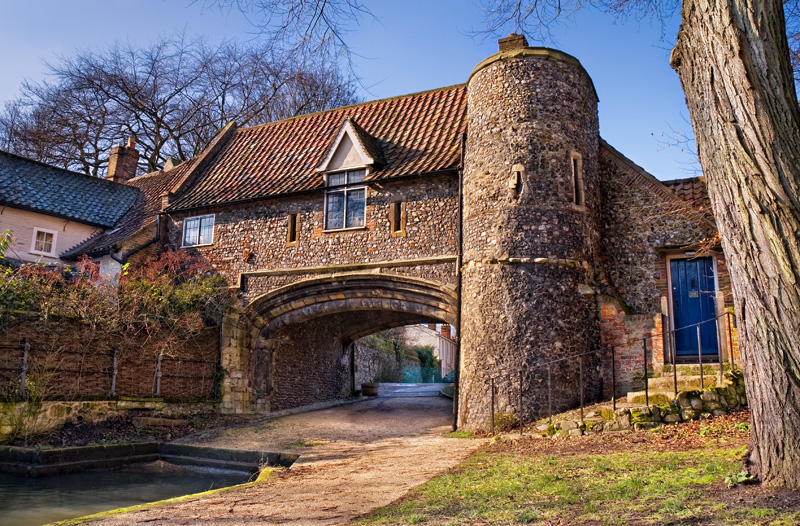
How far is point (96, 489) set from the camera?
9594 millimetres

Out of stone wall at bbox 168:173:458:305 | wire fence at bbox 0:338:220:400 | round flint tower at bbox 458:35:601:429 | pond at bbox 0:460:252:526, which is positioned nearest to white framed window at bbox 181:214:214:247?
stone wall at bbox 168:173:458:305

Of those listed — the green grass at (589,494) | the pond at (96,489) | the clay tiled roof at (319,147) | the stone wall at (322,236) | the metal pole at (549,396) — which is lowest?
the pond at (96,489)

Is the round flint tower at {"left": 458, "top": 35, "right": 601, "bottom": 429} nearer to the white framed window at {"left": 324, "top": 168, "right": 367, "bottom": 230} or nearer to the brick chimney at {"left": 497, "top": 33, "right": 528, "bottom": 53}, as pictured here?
the brick chimney at {"left": 497, "top": 33, "right": 528, "bottom": 53}

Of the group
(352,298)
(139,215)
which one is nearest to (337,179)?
(352,298)

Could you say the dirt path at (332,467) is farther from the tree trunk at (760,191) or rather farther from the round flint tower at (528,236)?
the tree trunk at (760,191)

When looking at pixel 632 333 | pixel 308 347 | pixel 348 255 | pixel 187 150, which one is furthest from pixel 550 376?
pixel 187 150

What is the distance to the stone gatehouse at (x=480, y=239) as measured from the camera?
41.6ft

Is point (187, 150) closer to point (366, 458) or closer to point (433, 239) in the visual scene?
point (433, 239)

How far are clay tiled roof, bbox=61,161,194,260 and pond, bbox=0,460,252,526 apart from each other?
797cm

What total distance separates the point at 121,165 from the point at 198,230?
28.2 feet

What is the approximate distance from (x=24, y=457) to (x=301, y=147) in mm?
10739

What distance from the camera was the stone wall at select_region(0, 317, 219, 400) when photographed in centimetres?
1249

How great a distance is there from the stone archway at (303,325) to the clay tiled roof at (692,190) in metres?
5.27

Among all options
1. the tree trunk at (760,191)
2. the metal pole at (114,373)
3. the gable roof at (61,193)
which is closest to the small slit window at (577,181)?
the tree trunk at (760,191)
